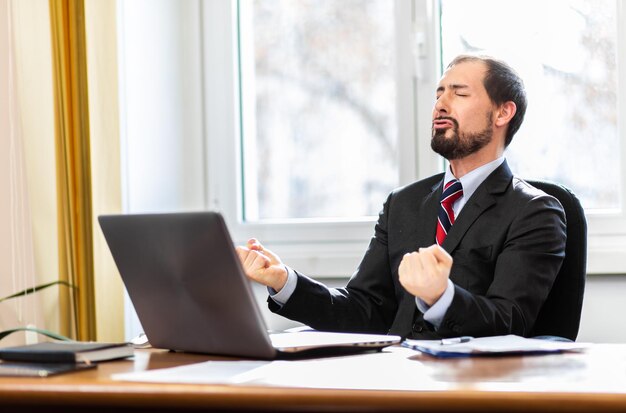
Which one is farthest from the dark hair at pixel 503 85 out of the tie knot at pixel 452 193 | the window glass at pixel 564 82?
the window glass at pixel 564 82

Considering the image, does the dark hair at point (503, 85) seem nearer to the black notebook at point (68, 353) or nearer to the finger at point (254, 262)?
the finger at point (254, 262)

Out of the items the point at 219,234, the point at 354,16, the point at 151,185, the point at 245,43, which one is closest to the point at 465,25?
the point at 354,16

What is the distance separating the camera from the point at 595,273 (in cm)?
260

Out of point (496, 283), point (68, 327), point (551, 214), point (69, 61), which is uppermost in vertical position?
point (69, 61)

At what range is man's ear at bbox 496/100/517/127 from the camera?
A: 7.25 ft

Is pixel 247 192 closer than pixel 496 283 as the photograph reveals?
No

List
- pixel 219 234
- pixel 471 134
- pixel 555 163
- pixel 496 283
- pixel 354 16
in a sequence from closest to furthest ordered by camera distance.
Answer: pixel 219 234 < pixel 496 283 < pixel 471 134 < pixel 555 163 < pixel 354 16

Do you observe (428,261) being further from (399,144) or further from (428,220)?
(399,144)

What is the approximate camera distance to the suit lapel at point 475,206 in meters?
1.98

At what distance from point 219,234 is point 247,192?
6.26 feet

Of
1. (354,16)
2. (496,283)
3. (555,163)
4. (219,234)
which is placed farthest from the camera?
(354,16)

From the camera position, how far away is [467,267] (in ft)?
6.40

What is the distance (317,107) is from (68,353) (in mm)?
1904

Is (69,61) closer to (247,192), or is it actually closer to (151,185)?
(151,185)
